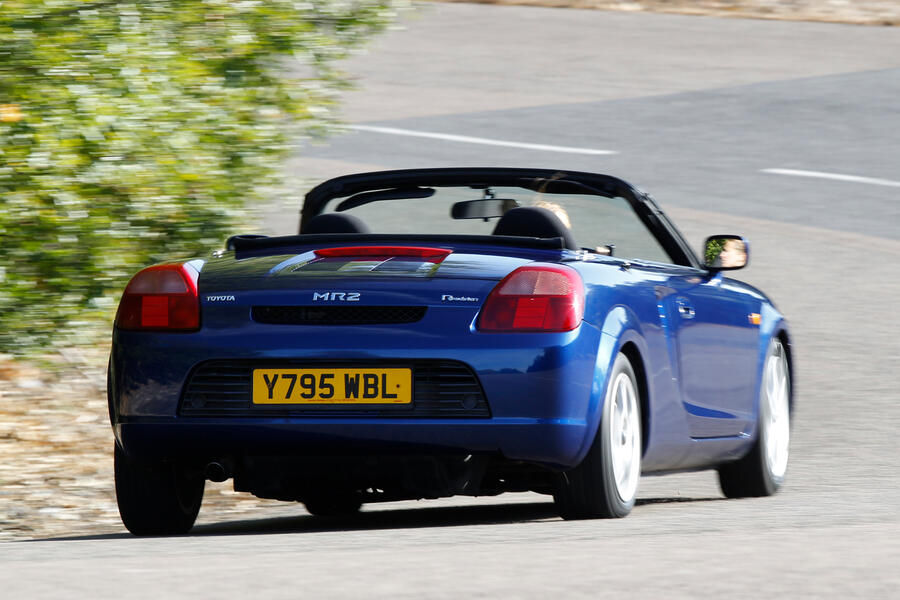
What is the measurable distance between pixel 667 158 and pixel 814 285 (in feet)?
19.3

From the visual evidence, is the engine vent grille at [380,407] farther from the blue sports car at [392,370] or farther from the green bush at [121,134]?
the green bush at [121,134]

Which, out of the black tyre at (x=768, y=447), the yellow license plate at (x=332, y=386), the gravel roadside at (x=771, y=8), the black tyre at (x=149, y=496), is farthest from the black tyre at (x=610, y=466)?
the gravel roadside at (x=771, y=8)

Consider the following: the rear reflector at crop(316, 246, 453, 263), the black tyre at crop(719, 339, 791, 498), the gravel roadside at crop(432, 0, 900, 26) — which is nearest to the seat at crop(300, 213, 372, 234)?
the rear reflector at crop(316, 246, 453, 263)

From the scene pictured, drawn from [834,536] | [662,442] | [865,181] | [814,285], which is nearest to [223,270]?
[662,442]

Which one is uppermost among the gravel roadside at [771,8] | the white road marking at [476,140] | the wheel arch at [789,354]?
the wheel arch at [789,354]

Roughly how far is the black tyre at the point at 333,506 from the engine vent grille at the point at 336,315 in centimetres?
148

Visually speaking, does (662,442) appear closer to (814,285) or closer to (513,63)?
(814,285)

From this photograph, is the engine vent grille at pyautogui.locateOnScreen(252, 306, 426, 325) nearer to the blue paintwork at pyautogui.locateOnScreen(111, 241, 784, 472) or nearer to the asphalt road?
the blue paintwork at pyautogui.locateOnScreen(111, 241, 784, 472)

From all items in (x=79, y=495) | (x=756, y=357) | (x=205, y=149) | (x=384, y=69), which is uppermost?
(x=205, y=149)

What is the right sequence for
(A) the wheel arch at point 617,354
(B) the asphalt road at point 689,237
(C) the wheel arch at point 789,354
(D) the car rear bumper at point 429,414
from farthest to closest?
(C) the wheel arch at point 789,354 → (A) the wheel arch at point 617,354 → (D) the car rear bumper at point 429,414 → (B) the asphalt road at point 689,237

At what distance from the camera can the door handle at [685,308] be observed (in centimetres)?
686

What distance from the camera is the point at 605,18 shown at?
97.8ft

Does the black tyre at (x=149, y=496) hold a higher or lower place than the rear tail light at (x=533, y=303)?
lower

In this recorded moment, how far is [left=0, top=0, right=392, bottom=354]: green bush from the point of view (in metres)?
7.95
